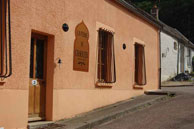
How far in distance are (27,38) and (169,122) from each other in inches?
161

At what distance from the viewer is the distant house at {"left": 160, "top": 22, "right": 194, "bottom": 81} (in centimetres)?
2541

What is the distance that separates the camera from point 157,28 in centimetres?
1539

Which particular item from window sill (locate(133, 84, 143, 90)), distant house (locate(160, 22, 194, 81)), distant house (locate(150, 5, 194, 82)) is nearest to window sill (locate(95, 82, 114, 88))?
window sill (locate(133, 84, 143, 90))

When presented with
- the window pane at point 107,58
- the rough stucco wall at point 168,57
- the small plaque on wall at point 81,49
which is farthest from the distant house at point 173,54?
the small plaque on wall at point 81,49

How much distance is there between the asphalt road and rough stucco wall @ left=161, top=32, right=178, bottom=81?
48.4 feet

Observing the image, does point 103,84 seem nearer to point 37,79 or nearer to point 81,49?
point 81,49

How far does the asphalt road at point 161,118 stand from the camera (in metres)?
7.81

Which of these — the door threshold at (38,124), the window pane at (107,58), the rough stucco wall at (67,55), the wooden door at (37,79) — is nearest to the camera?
the rough stucco wall at (67,55)

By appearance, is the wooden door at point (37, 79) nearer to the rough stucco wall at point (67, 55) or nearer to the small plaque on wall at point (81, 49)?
the rough stucco wall at point (67, 55)

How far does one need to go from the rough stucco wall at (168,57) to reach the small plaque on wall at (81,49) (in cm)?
1639

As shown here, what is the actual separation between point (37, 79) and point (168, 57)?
20.5 m

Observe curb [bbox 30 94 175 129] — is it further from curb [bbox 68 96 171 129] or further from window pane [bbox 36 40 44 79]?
window pane [bbox 36 40 44 79]

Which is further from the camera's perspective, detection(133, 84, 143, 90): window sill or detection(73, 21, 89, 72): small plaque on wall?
detection(133, 84, 143, 90): window sill

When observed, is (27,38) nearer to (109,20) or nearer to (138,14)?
(109,20)
